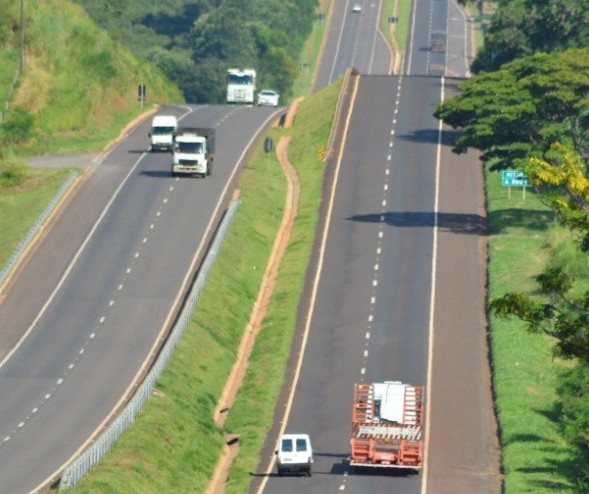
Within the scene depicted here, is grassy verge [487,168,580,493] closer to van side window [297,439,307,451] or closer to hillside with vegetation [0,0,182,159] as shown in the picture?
van side window [297,439,307,451]

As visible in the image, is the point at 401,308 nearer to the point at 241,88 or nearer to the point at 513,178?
the point at 513,178

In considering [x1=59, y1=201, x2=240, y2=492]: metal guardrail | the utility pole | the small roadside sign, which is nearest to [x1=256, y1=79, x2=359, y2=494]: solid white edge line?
[x1=59, y1=201, x2=240, y2=492]: metal guardrail

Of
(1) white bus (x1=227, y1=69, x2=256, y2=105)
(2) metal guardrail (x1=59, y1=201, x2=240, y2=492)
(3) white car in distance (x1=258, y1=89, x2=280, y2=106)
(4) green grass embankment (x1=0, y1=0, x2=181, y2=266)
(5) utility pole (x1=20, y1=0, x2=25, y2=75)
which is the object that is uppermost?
(2) metal guardrail (x1=59, y1=201, x2=240, y2=492)

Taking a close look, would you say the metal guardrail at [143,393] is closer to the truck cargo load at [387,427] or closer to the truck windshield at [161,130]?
the truck cargo load at [387,427]

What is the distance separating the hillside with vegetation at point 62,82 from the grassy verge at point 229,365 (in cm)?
1800

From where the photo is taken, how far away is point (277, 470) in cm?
6806

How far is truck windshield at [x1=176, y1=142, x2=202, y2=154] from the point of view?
380 ft

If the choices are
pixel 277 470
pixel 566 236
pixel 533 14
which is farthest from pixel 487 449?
pixel 533 14

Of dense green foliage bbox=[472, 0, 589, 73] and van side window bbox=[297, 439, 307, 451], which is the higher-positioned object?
van side window bbox=[297, 439, 307, 451]

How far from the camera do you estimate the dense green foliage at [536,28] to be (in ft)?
457

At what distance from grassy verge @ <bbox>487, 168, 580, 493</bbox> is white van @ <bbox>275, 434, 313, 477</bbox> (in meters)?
7.45

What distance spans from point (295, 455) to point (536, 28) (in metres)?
82.2

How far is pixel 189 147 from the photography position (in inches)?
4579

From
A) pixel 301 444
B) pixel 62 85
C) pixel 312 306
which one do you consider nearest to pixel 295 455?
pixel 301 444
